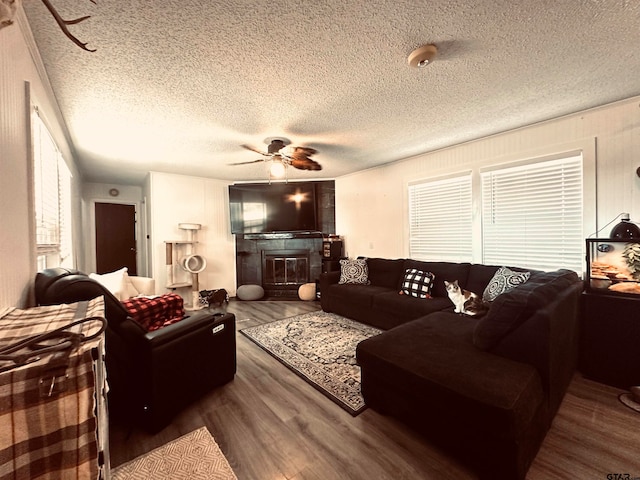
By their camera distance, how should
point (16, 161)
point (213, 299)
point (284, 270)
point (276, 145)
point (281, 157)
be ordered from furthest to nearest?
point (284, 270) → point (213, 299) → point (281, 157) → point (276, 145) → point (16, 161)

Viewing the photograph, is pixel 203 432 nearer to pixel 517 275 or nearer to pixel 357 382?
pixel 357 382

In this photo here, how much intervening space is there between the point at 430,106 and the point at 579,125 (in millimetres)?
1617

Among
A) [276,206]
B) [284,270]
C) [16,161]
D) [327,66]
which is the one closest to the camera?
[16,161]

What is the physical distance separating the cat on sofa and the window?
140 inches

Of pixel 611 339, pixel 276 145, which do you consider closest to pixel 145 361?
pixel 276 145

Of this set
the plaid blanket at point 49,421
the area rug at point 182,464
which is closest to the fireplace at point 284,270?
the area rug at point 182,464

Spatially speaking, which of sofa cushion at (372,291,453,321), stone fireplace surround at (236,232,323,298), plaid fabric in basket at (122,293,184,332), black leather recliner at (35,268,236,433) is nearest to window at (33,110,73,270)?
black leather recliner at (35,268,236,433)

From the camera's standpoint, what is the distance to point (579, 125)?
8.72ft

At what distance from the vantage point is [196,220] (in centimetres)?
520

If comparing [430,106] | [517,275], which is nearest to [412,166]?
[430,106]

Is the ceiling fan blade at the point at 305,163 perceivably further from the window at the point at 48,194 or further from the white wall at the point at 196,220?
the white wall at the point at 196,220

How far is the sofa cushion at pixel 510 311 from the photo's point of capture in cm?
155

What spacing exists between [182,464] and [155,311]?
1348 millimetres

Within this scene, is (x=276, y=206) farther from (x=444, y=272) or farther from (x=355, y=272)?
(x=444, y=272)
